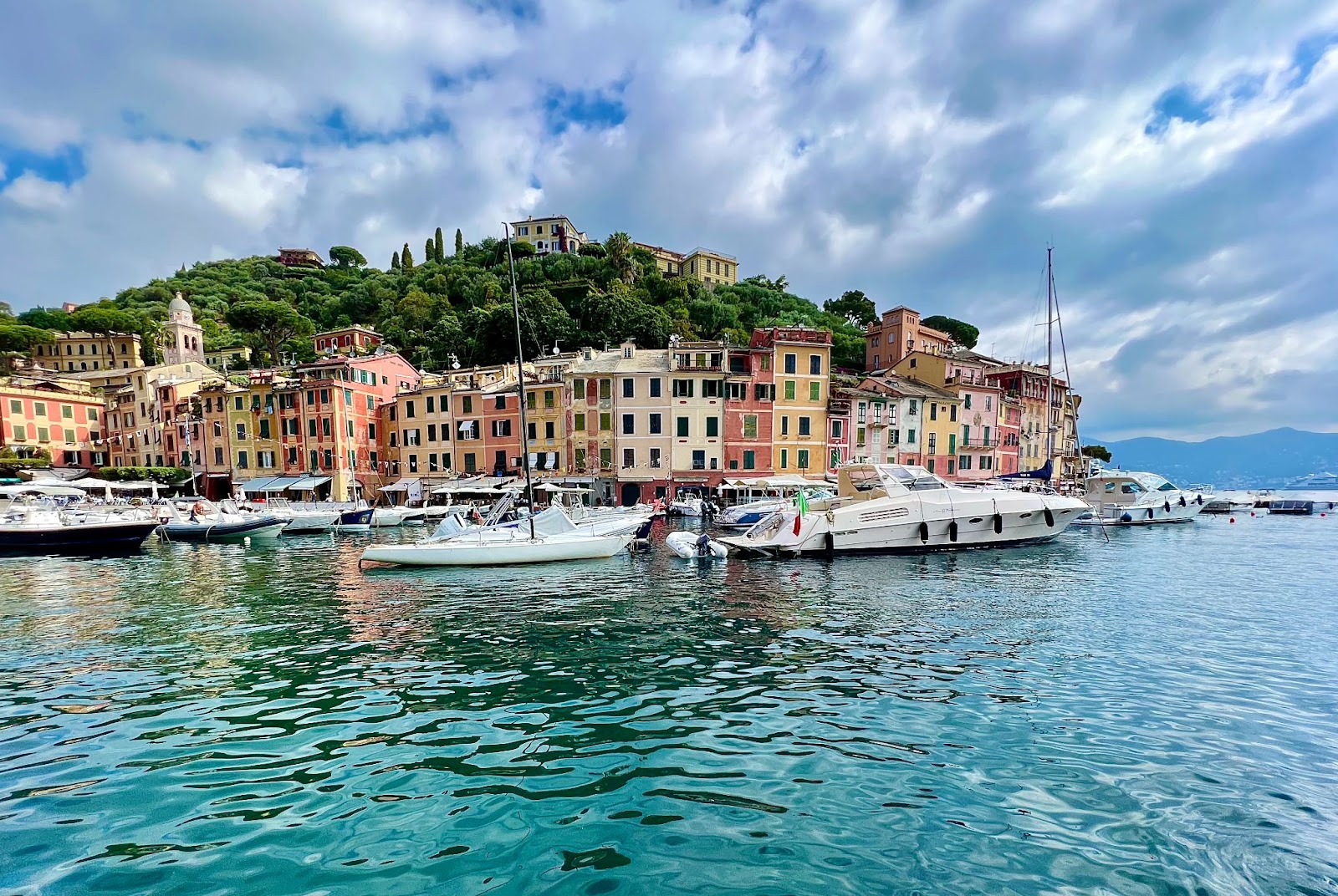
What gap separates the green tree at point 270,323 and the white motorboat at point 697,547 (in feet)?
232

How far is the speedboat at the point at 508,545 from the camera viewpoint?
781 inches

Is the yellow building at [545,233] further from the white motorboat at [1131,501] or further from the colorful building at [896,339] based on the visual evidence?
the white motorboat at [1131,501]

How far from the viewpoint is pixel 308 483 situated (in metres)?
46.5

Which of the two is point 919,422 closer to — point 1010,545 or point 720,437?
point 720,437

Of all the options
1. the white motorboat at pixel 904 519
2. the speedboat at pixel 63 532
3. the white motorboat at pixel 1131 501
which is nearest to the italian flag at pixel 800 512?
the white motorboat at pixel 904 519

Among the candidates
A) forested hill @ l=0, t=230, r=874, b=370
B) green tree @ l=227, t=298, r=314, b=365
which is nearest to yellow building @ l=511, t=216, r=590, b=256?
forested hill @ l=0, t=230, r=874, b=370

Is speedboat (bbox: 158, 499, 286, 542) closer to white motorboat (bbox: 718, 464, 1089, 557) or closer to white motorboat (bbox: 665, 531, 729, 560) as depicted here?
white motorboat (bbox: 665, 531, 729, 560)

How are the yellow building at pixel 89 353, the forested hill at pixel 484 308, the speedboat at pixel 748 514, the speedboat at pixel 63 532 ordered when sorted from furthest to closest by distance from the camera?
the yellow building at pixel 89 353, the forested hill at pixel 484 308, the speedboat at pixel 748 514, the speedboat at pixel 63 532

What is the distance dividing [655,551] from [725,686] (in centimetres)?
1576

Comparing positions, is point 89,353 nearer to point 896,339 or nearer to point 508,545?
point 508,545

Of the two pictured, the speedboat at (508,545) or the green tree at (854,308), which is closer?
the speedboat at (508,545)

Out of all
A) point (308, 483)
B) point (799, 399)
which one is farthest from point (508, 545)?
point (308, 483)

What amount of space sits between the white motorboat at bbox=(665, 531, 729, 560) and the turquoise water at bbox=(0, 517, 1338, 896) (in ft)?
23.8

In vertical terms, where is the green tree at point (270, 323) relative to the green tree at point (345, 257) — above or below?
below
